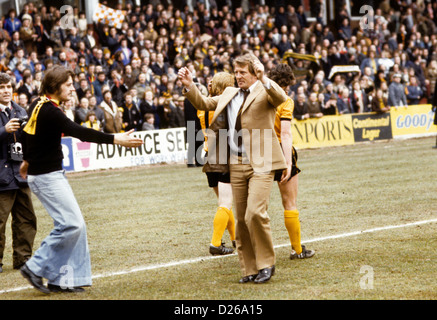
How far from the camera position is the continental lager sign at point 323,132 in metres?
25.8

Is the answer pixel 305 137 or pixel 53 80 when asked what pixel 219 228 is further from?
pixel 305 137

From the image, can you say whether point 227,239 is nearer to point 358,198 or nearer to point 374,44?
point 358,198

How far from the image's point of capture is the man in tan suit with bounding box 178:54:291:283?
7.05 m

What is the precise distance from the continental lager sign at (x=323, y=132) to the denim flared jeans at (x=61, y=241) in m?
18.8

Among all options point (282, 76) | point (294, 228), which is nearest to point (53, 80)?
point (282, 76)

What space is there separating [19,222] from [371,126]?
68.4 ft

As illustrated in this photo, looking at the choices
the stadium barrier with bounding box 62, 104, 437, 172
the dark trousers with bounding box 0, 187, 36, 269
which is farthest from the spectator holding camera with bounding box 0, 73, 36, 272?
the stadium barrier with bounding box 62, 104, 437, 172

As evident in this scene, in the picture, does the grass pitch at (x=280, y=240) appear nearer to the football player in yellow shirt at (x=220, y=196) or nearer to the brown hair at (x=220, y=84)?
the football player in yellow shirt at (x=220, y=196)

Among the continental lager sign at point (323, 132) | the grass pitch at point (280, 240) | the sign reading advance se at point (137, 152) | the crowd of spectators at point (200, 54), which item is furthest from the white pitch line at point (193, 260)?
the continental lager sign at point (323, 132)

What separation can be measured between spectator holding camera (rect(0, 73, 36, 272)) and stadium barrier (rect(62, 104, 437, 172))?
465 inches

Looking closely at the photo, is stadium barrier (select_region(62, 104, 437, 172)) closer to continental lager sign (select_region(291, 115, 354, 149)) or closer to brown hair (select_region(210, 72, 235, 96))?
continental lager sign (select_region(291, 115, 354, 149))

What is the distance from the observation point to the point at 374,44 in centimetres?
3353

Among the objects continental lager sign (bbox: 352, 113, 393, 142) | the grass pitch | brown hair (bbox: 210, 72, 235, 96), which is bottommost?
A: continental lager sign (bbox: 352, 113, 393, 142)

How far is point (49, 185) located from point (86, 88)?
16.3 meters
